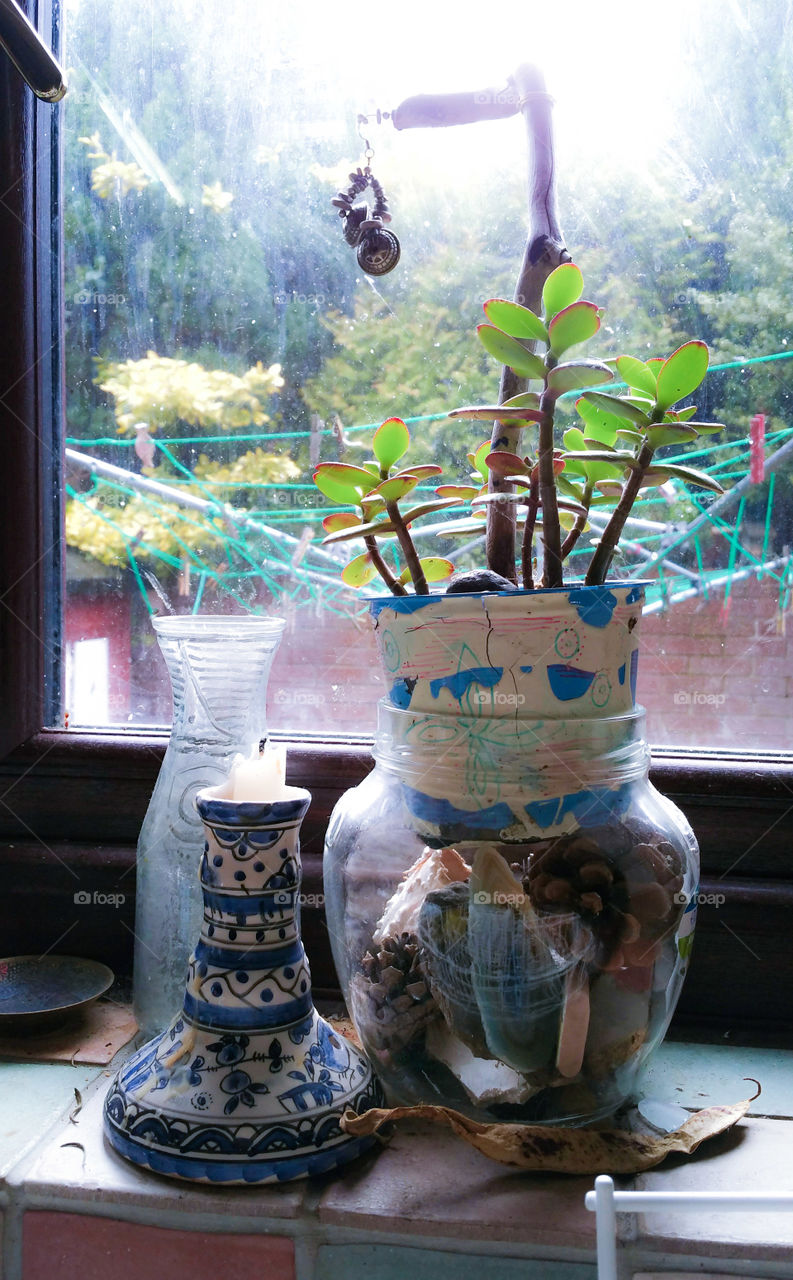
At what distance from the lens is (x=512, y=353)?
595 millimetres

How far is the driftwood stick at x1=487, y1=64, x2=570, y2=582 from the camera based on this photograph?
67 centimetres

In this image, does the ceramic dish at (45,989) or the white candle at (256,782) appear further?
the ceramic dish at (45,989)

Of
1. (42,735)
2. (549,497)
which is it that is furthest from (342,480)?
(42,735)

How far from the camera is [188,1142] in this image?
565mm

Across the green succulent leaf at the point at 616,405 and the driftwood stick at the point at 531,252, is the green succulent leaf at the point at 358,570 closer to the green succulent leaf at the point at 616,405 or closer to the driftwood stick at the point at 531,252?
the driftwood stick at the point at 531,252

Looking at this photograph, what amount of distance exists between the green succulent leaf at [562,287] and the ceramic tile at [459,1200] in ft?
1.61

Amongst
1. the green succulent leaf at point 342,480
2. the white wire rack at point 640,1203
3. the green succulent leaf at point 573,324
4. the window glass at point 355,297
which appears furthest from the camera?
the window glass at point 355,297

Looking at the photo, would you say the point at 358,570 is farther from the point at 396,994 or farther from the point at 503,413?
the point at 396,994

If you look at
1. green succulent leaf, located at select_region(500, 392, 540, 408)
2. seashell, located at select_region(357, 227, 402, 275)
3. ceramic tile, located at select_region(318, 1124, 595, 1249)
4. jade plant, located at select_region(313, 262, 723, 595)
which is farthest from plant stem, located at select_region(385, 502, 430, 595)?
ceramic tile, located at select_region(318, 1124, 595, 1249)

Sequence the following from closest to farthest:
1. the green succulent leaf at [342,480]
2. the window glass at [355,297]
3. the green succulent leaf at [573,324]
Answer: the green succulent leaf at [573,324] → the green succulent leaf at [342,480] → the window glass at [355,297]

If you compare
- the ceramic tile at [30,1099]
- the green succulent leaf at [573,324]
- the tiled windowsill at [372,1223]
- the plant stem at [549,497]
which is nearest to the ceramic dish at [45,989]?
the ceramic tile at [30,1099]

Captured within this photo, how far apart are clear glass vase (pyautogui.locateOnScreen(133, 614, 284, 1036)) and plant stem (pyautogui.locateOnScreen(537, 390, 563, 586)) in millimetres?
224

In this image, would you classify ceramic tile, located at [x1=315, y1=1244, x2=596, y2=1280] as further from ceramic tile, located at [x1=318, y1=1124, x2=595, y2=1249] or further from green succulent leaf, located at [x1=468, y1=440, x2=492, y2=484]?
green succulent leaf, located at [x1=468, y1=440, x2=492, y2=484]

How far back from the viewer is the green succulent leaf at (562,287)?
580 millimetres
